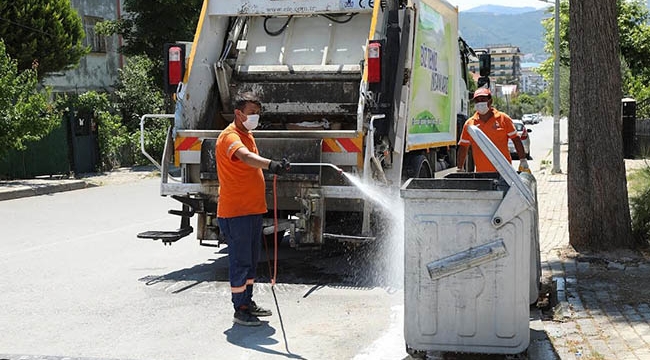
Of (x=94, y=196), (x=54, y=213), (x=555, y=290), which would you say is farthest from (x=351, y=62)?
(x=94, y=196)

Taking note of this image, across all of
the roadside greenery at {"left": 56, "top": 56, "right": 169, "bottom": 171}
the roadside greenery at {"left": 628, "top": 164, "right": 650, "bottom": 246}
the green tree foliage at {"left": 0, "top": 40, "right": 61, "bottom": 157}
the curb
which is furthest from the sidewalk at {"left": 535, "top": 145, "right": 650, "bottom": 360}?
the roadside greenery at {"left": 56, "top": 56, "right": 169, "bottom": 171}

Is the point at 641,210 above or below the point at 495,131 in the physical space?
below

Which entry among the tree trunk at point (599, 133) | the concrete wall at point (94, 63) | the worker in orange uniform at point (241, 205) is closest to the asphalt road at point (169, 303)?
the worker in orange uniform at point (241, 205)

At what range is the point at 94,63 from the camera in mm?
30547

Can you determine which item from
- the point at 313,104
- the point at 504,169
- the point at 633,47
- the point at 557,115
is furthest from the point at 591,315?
the point at 633,47

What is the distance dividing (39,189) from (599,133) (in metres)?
12.4

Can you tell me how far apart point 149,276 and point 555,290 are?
3878 mm

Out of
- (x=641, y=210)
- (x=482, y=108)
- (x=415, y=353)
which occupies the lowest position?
(x=415, y=353)

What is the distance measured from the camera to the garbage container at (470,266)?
482 centimetres

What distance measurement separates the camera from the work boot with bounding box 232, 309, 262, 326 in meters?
6.25

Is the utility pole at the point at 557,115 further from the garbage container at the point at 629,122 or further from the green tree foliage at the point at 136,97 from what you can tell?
the green tree foliage at the point at 136,97

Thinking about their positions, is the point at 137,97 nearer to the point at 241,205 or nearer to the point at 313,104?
the point at 313,104

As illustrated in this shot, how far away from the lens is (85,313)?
6648 mm

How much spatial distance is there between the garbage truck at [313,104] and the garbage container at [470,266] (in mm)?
2739
